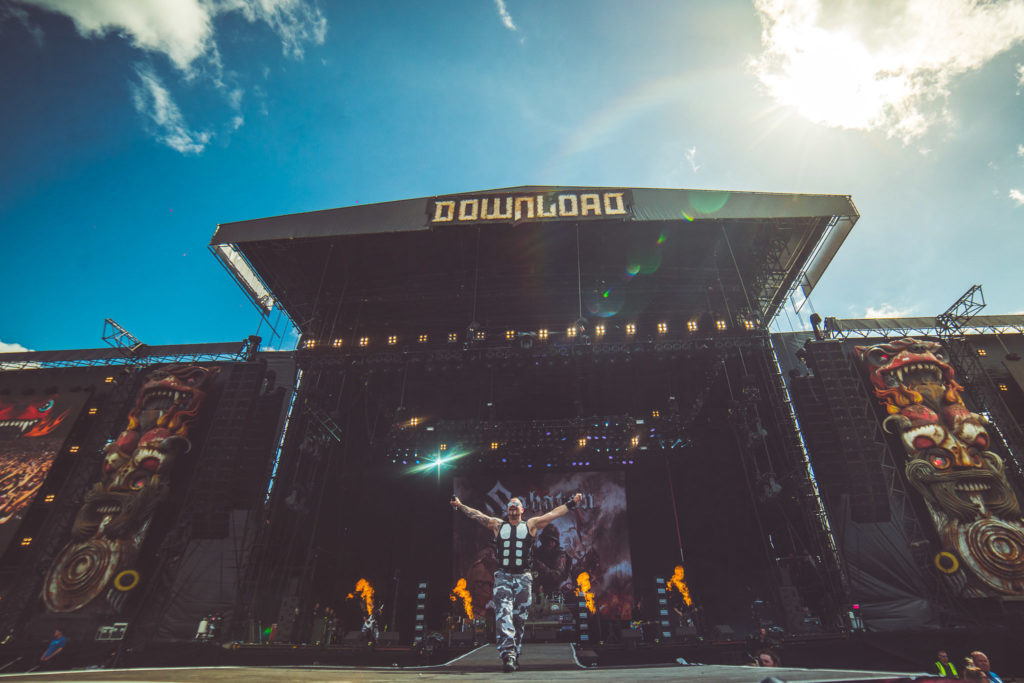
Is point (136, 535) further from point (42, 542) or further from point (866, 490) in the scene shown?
point (866, 490)

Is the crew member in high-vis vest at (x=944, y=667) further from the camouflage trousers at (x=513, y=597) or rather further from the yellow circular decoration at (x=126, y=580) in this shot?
the yellow circular decoration at (x=126, y=580)

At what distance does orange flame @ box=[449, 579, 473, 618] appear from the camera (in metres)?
16.5

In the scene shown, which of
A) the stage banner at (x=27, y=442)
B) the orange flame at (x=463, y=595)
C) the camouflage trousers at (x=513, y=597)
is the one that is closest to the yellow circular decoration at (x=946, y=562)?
the camouflage trousers at (x=513, y=597)

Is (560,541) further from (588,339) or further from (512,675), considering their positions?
(512,675)

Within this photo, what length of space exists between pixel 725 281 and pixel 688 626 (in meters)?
11.9

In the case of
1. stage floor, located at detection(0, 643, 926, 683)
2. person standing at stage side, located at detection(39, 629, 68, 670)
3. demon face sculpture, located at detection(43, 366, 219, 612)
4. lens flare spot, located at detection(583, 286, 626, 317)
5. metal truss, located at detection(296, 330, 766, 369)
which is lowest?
person standing at stage side, located at detection(39, 629, 68, 670)

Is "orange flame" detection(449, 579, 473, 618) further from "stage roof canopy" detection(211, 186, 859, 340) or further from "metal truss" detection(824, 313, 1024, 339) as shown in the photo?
"metal truss" detection(824, 313, 1024, 339)

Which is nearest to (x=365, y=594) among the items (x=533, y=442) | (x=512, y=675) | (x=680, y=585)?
(x=533, y=442)

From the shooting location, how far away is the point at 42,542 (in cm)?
1427

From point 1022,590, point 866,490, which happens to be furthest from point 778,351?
point 1022,590

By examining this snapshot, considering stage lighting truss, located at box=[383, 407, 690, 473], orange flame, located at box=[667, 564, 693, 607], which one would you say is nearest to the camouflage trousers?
stage lighting truss, located at box=[383, 407, 690, 473]

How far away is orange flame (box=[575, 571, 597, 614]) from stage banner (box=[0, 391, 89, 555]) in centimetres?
1909

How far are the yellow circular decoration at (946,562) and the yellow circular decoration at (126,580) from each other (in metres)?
23.1

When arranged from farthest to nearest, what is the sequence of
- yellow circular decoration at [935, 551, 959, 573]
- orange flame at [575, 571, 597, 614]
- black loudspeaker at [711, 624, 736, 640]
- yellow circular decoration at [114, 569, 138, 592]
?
orange flame at [575, 571, 597, 614]
yellow circular decoration at [114, 569, 138, 592]
black loudspeaker at [711, 624, 736, 640]
yellow circular decoration at [935, 551, 959, 573]
